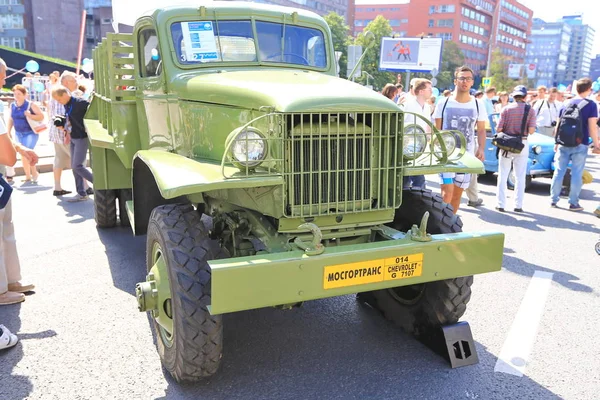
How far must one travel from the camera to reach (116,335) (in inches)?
153

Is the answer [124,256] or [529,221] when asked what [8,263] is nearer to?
[124,256]

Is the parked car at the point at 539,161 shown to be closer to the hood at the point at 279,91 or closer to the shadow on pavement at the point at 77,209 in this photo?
the hood at the point at 279,91

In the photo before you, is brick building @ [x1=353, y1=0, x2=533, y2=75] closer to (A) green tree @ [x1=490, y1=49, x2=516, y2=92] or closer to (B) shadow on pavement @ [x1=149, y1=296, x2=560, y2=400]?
(A) green tree @ [x1=490, y1=49, x2=516, y2=92]

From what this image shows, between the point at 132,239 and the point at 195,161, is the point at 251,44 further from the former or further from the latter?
the point at 132,239

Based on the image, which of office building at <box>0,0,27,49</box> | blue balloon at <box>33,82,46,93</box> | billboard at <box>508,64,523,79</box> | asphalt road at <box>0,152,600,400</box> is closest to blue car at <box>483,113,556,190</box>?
asphalt road at <box>0,152,600,400</box>

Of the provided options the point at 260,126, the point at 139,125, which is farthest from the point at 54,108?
the point at 260,126

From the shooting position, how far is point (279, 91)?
10.7 ft

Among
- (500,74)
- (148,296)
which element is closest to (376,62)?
(500,74)

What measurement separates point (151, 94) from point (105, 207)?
2536 mm

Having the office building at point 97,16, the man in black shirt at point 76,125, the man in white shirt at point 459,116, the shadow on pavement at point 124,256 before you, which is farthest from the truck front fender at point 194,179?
the office building at point 97,16

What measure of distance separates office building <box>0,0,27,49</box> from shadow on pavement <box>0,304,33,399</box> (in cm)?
6664

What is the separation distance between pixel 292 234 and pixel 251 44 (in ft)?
6.29

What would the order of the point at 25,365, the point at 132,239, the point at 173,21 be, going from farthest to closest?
the point at 132,239
the point at 173,21
the point at 25,365

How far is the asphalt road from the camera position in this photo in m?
3.23
